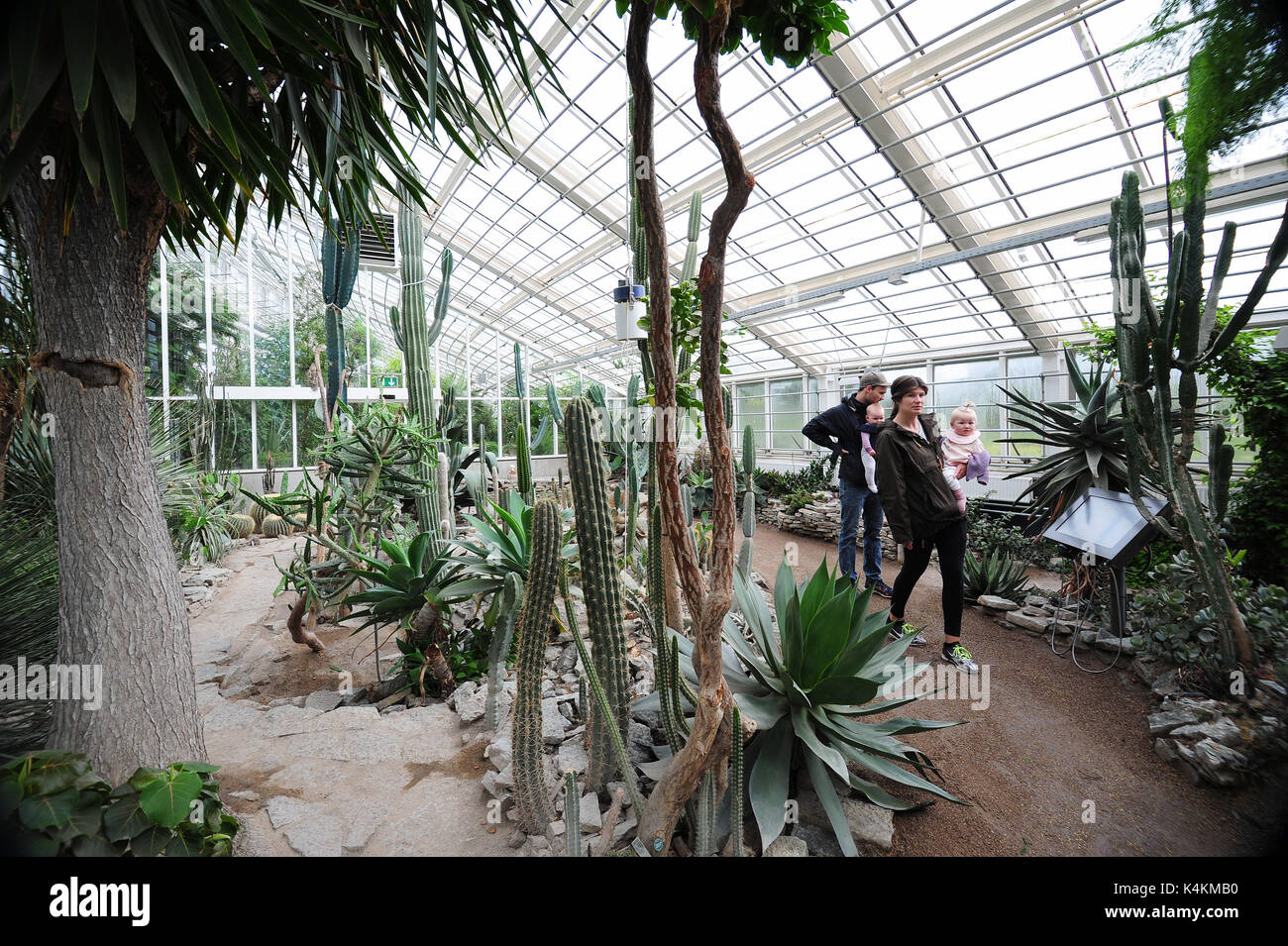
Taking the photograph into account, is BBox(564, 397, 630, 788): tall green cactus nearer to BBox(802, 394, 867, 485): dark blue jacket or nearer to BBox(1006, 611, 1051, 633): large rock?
BBox(802, 394, 867, 485): dark blue jacket

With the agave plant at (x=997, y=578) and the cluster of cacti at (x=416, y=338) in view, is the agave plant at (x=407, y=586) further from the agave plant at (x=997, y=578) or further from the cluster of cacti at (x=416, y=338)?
the agave plant at (x=997, y=578)

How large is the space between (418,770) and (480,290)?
54.8 feet

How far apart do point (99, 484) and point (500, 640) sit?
4.91 feet

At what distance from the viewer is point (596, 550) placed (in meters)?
1.42

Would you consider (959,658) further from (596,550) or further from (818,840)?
(596,550)

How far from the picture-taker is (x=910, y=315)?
10906 mm

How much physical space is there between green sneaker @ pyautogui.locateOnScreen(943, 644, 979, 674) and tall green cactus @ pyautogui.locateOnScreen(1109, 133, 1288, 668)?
38.0 inches

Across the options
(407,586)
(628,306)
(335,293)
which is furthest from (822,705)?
(335,293)

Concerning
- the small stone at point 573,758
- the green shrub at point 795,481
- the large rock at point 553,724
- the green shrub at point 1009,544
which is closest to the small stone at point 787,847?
the small stone at point 573,758

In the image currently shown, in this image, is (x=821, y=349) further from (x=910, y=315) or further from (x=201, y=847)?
(x=201, y=847)

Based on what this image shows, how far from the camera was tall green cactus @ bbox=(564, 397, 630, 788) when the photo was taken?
1424 mm

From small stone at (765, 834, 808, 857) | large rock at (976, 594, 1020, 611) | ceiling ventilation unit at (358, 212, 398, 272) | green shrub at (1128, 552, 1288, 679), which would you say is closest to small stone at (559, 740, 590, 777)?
small stone at (765, 834, 808, 857)

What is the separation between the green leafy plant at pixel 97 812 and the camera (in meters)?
1.21
